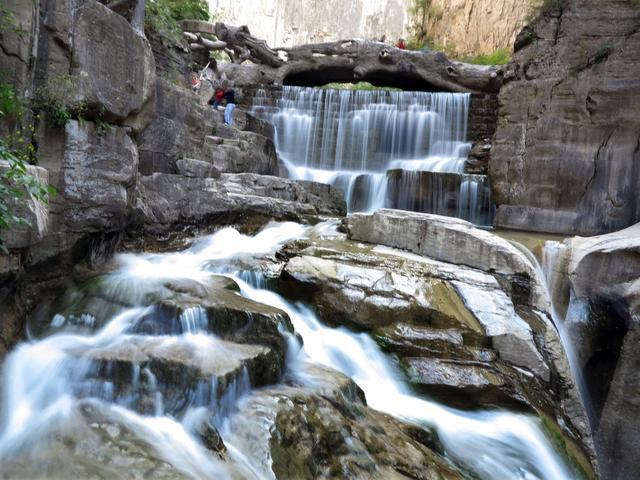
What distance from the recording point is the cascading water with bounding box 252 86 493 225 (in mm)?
12141

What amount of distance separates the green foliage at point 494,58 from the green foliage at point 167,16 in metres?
12.5

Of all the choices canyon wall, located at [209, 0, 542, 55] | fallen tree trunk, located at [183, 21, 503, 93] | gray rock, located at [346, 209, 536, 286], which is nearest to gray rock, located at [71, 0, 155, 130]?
gray rock, located at [346, 209, 536, 286]

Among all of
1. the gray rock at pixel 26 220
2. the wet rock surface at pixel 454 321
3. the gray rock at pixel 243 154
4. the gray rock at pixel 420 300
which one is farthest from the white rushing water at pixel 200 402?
the gray rock at pixel 243 154

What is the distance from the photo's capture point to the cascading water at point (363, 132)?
12.1 meters

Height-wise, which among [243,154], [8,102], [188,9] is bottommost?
[8,102]

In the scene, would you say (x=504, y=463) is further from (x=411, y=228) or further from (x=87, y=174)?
(x=87, y=174)

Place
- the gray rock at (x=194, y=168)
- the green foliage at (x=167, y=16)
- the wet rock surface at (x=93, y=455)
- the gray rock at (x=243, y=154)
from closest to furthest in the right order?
the wet rock surface at (x=93, y=455), the gray rock at (x=194, y=168), the gray rock at (x=243, y=154), the green foliage at (x=167, y=16)

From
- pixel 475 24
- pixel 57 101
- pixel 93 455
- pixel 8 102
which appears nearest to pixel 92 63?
pixel 57 101

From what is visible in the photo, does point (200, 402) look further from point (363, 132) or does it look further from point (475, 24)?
point (475, 24)

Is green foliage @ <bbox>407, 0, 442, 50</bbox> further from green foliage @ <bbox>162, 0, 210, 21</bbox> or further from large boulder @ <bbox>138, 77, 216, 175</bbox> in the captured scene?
large boulder @ <bbox>138, 77, 216, 175</bbox>

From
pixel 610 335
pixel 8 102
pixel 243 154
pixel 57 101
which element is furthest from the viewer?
pixel 243 154

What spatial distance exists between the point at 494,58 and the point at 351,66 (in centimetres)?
829

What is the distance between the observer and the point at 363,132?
13070 mm

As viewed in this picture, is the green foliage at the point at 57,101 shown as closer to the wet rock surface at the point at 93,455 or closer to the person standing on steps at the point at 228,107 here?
the wet rock surface at the point at 93,455
